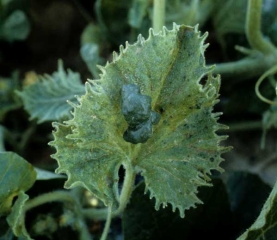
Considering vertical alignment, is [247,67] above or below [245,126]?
above

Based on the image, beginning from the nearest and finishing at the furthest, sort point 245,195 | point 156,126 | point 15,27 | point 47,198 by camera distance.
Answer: point 156,126 < point 47,198 < point 245,195 < point 15,27

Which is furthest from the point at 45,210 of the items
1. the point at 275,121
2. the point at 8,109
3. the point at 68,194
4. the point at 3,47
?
the point at 3,47

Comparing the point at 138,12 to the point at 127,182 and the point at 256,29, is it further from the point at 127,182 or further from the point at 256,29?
the point at 127,182

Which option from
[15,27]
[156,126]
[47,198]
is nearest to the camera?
[156,126]

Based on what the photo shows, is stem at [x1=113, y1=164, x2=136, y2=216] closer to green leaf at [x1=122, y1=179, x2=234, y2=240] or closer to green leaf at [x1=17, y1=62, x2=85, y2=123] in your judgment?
green leaf at [x1=122, y1=179, x2=234, y2=240]

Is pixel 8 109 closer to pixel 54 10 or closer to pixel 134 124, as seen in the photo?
pixel 54 10

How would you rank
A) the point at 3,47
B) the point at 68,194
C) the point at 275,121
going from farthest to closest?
the point at 3,47 < the point at 275,121 < the point at 68,194

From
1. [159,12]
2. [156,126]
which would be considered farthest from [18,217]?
[159,12]
